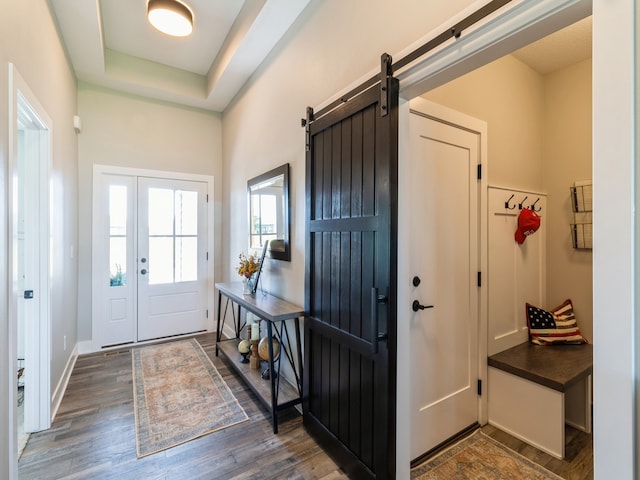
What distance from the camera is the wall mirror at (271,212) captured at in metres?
2.64

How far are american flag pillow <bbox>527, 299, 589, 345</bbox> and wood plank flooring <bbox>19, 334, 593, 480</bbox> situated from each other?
0.68 m

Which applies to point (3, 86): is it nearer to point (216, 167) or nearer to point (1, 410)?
point (1, 410)

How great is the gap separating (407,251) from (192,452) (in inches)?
73.6

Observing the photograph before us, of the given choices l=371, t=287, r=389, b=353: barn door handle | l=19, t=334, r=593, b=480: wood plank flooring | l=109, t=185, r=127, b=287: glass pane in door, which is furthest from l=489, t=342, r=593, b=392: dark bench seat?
l=109, t=185, r=127, b=287: glass pane in door

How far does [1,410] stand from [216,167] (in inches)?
141

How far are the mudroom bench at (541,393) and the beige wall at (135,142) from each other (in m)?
3.70

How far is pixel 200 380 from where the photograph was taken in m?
2.89

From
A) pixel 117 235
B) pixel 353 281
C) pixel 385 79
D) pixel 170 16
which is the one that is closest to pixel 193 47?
pixel 170 16

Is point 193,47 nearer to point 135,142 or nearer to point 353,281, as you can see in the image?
point 135,142

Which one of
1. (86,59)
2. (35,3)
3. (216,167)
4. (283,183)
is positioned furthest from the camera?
(216,167)

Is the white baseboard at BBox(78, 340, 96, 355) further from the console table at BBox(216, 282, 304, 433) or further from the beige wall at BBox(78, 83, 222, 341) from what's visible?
the console table at BBox(216, 282, 304, 433)

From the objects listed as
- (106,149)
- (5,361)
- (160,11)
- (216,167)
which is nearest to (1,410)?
(5,361)

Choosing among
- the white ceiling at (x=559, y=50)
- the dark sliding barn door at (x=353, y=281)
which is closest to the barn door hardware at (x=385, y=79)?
the dark sliding barn door at (x=353, y=281)

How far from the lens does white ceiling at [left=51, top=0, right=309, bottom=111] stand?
98.4 inches
